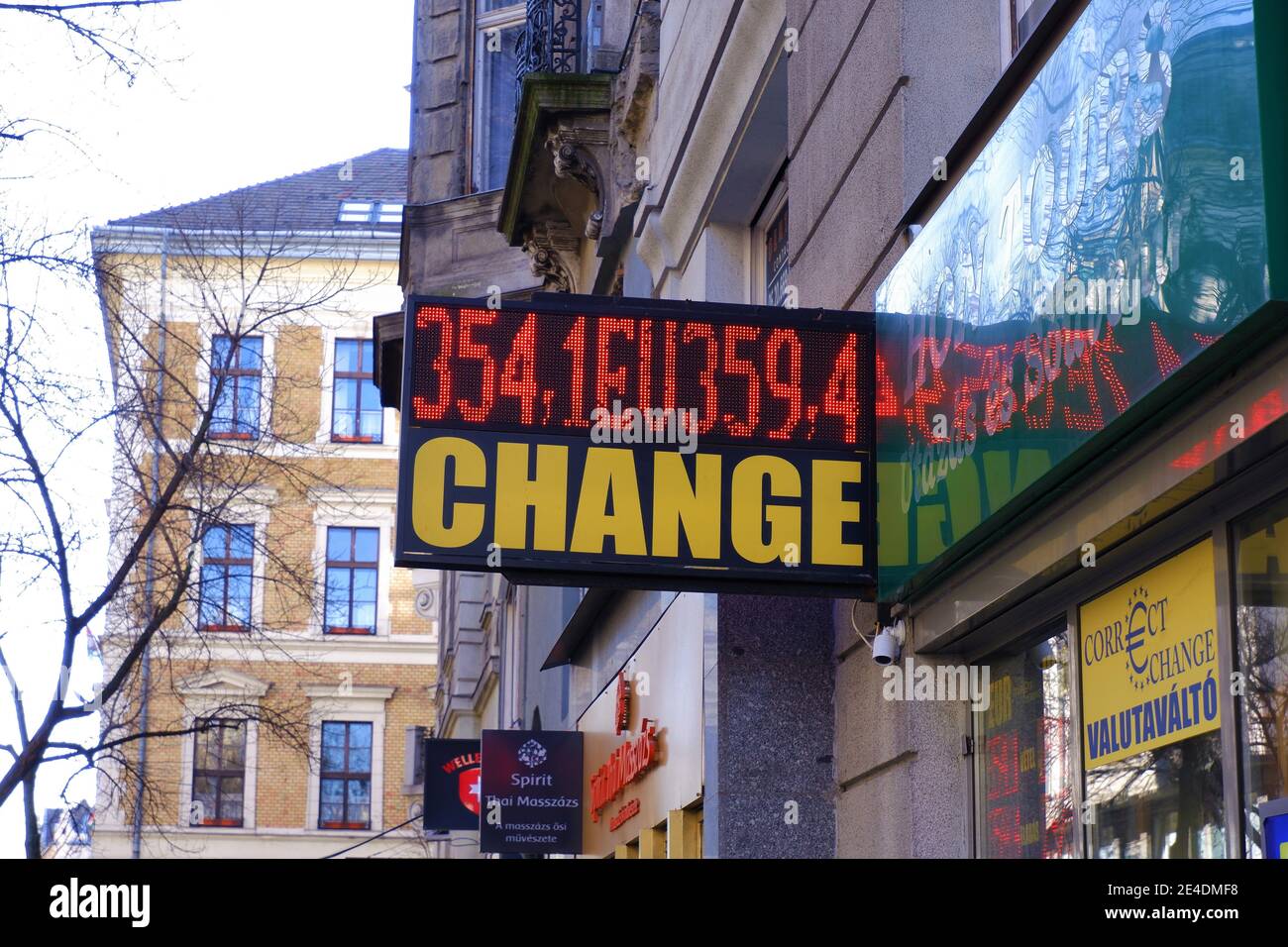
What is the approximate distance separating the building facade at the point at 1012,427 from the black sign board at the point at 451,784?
1113 centimetres

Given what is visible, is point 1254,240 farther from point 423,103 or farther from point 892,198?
point 423,103

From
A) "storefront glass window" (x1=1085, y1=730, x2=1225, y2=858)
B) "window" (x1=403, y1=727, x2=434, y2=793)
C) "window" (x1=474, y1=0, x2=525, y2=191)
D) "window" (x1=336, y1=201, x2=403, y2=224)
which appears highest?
"window" (x1=336, y1=201, x2=403, y2=224)

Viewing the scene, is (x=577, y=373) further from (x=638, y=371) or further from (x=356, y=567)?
(x=356, y=567)

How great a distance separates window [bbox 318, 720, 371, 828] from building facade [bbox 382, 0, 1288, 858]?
3529cm


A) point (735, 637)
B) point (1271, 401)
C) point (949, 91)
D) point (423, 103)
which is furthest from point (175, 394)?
point (1271, 401)

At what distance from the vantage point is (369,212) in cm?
5188

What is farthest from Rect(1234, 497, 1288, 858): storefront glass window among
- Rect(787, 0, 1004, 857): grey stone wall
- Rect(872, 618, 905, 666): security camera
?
Rect(872, 618, 905, 666): security camera

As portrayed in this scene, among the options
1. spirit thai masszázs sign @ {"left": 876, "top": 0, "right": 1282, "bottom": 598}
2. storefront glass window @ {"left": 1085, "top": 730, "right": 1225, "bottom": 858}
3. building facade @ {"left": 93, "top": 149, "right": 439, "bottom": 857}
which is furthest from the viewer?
building facade @ {"left": 93, "top": 149, "right": 439, "bottom": 857}

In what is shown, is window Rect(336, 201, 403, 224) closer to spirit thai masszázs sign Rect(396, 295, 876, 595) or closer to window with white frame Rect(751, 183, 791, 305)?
window with white frame Rect(751, 183, 791, 305)

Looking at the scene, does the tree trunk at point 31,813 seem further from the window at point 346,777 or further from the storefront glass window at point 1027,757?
the window at point 346,777

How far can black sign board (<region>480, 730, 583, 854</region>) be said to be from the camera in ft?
47.2

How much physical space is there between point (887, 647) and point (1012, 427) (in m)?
1.67

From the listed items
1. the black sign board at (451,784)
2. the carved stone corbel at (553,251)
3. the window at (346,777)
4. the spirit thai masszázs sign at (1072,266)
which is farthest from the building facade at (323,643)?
the spirit thai masszázs sign at (1072,266)
